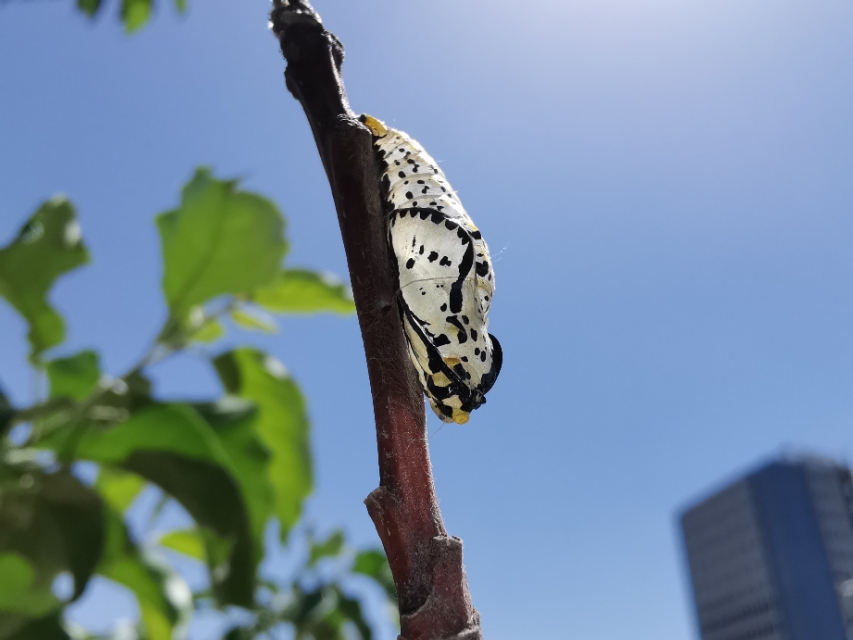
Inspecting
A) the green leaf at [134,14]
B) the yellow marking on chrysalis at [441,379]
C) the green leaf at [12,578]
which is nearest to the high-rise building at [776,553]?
the green leaf at [134,14]

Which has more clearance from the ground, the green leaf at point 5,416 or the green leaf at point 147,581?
the green leaf at point 5,416

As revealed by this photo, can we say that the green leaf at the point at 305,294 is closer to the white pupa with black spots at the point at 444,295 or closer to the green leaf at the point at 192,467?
the white pupa with black spots at the point at 444,295

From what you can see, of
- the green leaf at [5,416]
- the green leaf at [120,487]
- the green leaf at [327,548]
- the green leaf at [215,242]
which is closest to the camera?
the green leaf at [5,416]

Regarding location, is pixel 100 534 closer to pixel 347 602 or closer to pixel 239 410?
pixel 239 410

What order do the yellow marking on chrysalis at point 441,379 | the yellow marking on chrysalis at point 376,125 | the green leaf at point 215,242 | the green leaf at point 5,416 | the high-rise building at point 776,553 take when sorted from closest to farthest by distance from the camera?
the green leaf at point 5,416 < the green leaf at point 215,242 < the yellow marking on chrysalis at point 441,379 < the yellow marking on chrysalis at point 376,125 < the high-rise building at point 776,553

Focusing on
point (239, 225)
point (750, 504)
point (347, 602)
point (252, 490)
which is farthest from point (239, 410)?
point (750, 504)

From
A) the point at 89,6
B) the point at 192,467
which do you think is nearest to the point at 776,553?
the point at 89,6

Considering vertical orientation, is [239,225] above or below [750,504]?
below

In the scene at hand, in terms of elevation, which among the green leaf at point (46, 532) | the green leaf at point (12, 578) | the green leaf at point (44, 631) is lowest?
the green leaf at point (44, 631)

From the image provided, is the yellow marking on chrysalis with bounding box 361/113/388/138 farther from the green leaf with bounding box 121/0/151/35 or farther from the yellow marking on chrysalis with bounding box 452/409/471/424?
the green leaf with bounding box 121/0/151/35
